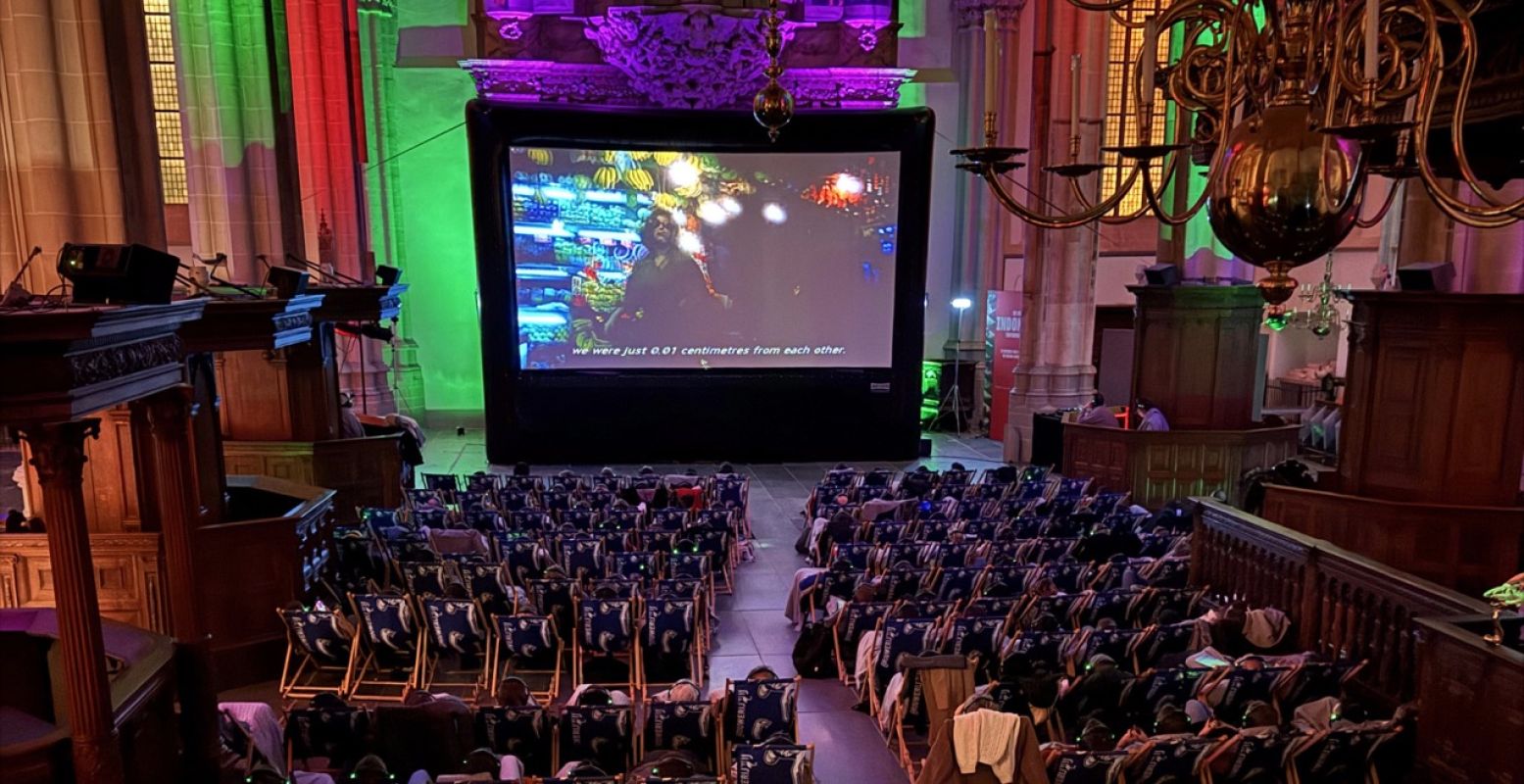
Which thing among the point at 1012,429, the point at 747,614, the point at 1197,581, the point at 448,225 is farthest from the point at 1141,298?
the point at 448,225

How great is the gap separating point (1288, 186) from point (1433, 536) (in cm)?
976

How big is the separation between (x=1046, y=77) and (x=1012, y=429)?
779cm

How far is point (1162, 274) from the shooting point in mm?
16406

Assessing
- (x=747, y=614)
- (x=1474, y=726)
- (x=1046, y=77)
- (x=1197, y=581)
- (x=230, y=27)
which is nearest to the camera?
(x=1474, y=726)

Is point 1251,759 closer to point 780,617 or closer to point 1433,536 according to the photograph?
point 780,617

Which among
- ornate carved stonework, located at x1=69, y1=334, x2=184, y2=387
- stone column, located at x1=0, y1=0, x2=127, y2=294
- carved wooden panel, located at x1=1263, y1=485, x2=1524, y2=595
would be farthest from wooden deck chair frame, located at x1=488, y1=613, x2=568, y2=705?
carved wooden panel, located at x1=1263, y1=485, x2=1524, y2=595

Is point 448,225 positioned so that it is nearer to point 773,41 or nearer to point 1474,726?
point 773,41

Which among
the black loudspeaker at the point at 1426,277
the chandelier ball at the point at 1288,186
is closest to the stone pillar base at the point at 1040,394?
the black loudspeaker at the point at 1426,277

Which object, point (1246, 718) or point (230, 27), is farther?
point (230, 27)

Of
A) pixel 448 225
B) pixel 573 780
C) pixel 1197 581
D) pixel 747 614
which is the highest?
pixel 448 225

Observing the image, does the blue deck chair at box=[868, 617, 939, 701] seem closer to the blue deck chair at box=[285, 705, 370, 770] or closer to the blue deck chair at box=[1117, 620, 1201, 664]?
the blue deck chair at box=[1117, 620, 1201, 664]

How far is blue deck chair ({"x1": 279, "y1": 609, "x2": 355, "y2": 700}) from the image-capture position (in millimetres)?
8781

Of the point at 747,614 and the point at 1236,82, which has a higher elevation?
the point at 1236,82

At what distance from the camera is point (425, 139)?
79.1 feet
